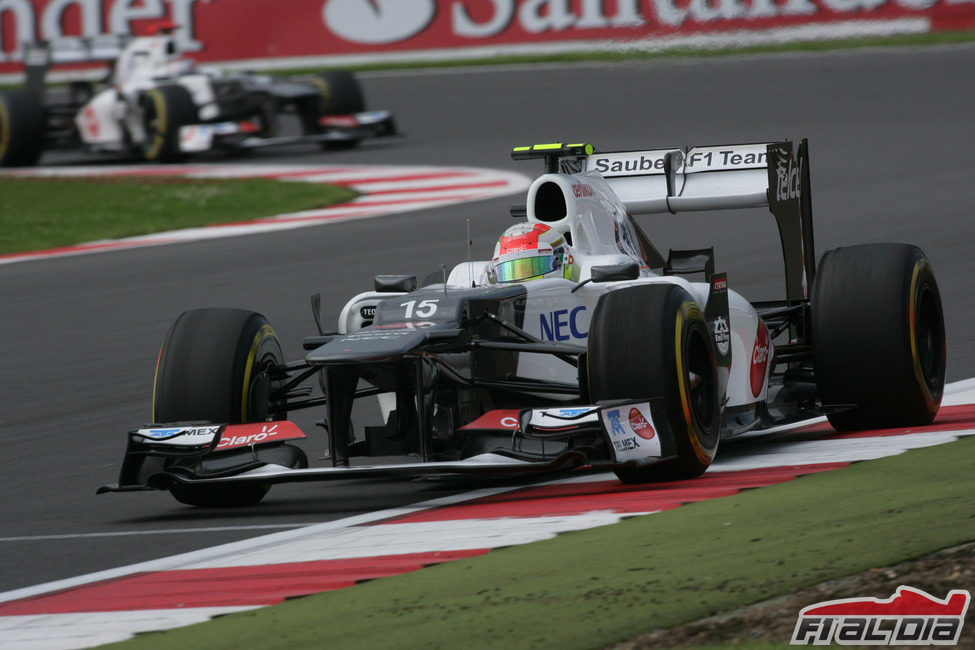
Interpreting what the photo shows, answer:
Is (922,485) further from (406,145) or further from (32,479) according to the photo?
(406,145)

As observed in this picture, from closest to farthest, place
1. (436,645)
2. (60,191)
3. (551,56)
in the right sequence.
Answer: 1. (436,645)
2. (60,191)
3. (551,56)

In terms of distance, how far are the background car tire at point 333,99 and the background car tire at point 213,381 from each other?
1631cm

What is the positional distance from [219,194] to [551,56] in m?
11.5

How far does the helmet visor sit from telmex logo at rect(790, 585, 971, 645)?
345cm

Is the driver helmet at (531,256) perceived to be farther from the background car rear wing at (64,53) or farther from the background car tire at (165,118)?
the background car rear wing at (64,53)

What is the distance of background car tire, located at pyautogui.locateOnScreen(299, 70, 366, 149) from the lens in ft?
76.8

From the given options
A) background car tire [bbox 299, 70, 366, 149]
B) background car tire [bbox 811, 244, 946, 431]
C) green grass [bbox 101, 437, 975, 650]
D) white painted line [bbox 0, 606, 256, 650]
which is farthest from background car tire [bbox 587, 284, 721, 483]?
background car tire [bbox 299, 70, 366, 149]

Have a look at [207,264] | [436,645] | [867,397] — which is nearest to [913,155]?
[207,264]

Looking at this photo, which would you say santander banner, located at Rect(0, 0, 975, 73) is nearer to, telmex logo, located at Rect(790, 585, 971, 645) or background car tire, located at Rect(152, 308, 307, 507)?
background car tire, located at Rect(152, 308, 307, 507)

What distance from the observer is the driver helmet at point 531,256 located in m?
7.65

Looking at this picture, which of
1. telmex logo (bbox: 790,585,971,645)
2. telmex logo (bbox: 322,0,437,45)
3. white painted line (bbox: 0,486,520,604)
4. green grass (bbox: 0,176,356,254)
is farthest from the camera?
telmex logo (bbox: 322,0,437,45)

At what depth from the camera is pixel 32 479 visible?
25.8 feet

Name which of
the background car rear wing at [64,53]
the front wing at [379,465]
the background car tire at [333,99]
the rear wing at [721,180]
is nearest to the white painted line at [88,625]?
the front wing at [379,465]

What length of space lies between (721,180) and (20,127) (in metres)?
16.4
